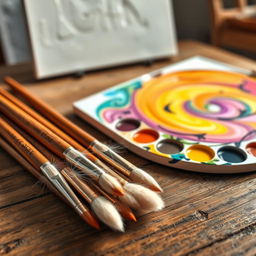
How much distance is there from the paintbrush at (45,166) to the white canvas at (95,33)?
0.29 meters

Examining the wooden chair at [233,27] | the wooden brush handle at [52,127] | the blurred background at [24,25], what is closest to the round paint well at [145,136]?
the wooden brush handle at [52,127]

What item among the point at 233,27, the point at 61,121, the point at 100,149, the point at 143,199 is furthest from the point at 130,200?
the point at 233,27

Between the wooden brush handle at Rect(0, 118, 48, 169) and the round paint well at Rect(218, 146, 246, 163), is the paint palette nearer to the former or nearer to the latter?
the round paint well at Rect(218, 146, 246, 163)

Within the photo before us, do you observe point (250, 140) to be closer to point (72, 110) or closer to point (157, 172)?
point (157, 172)

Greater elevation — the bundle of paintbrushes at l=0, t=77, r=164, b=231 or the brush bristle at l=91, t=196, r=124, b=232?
the bundle of paintbrushes at l=0, t=77, r=164, b=231

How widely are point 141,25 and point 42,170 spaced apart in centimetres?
53

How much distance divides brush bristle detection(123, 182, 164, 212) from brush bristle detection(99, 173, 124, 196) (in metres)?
0.01

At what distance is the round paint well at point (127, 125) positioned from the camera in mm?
630

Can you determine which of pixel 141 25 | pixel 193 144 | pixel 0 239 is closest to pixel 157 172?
pixel 193 144

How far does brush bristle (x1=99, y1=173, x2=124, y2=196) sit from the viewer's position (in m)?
0.43

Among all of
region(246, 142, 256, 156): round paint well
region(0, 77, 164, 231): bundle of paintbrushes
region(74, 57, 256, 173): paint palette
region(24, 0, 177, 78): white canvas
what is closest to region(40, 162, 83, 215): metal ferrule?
region(0, 77, 164, 231): bundle of paintbrushes

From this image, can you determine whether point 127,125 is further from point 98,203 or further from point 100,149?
point 98,203

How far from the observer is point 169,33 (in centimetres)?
94

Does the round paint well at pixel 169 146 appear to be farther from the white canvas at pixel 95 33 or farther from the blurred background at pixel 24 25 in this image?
the blurred background at pixel 24 25
